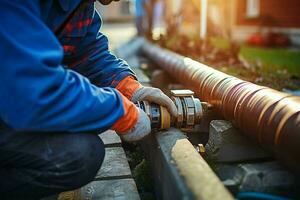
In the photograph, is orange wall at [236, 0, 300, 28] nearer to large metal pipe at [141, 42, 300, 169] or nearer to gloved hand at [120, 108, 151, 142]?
large metal pipe at [141, 42, 300, 169]

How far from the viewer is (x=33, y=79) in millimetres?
1678

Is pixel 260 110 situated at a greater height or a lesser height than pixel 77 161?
greater

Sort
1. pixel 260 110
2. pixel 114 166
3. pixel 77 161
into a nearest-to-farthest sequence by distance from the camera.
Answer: pixel 77 161 → pixel 260 110 → pixel 114 166

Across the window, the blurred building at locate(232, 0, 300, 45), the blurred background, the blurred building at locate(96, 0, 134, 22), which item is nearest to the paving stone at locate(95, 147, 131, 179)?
the blurred background

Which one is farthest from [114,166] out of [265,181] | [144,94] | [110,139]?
[265,181]

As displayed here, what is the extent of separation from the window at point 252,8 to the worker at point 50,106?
1531 cm

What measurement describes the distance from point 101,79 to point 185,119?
0.63 metres

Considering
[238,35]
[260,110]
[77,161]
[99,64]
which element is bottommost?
[238,35]

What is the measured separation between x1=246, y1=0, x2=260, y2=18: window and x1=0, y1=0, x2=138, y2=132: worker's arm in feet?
51.3

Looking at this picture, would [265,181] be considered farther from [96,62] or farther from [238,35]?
[238,35]

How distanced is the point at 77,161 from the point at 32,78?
530mm

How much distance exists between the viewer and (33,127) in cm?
178

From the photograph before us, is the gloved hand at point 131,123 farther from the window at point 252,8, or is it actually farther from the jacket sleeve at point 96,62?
the window at point 252,8

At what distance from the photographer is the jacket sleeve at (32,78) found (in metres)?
1.66
